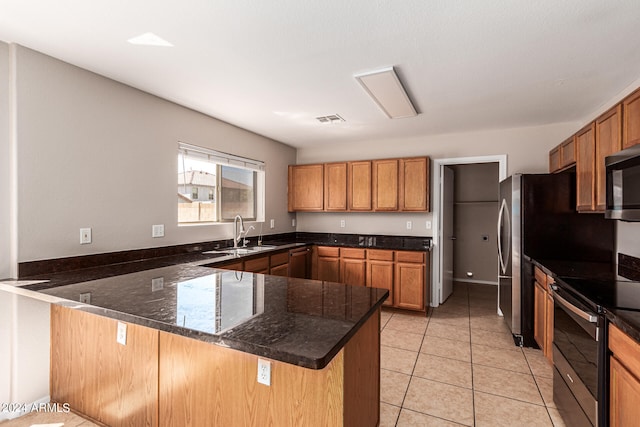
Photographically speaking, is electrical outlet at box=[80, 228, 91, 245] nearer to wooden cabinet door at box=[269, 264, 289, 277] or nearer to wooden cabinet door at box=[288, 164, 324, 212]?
wooden cabinet door at box=[269, 264, 289, 277]

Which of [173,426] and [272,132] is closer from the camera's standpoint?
[173,426]

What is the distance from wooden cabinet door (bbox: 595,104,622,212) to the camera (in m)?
2.08

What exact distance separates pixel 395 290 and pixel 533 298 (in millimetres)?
1484

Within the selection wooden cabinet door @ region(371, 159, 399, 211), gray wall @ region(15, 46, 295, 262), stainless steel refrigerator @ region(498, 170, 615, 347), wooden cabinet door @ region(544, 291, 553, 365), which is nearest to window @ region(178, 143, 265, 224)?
gray wall @ region(15, 46, 295, 262)

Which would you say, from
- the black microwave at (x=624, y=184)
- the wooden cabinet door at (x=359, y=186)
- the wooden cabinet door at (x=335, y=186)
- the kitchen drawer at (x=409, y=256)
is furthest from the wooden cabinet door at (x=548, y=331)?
the wooden cabinet door at (x=335, y=186)

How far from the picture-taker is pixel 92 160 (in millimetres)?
2418

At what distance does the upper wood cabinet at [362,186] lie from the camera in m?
4.17

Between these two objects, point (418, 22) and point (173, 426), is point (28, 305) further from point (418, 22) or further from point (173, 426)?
point (418, 22)

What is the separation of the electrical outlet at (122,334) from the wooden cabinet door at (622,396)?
2344 millimetres

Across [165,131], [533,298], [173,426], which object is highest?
[165,131]

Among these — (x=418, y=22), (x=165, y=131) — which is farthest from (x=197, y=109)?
(x=418, y=22)

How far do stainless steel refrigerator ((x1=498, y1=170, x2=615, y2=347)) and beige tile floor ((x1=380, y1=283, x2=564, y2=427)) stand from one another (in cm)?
42

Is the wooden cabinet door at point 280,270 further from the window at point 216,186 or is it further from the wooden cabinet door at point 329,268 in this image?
the window at point 216,186

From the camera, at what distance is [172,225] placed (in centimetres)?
310
